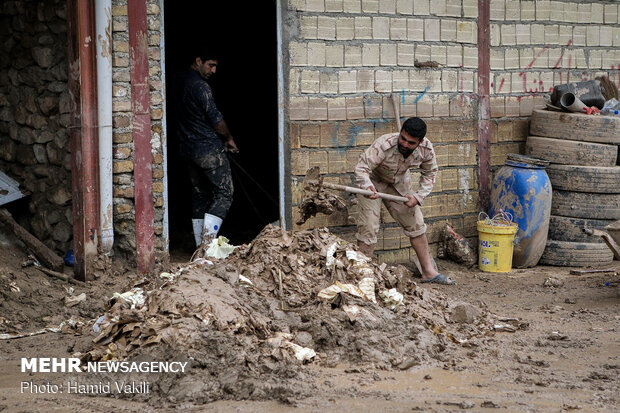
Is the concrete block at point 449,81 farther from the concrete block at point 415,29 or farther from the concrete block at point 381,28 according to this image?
the concrete block at point 381,28

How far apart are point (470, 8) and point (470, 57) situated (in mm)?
542

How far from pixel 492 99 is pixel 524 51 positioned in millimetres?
763

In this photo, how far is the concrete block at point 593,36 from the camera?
970 cm

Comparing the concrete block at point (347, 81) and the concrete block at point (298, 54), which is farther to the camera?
the concrete block at point (347, 81)

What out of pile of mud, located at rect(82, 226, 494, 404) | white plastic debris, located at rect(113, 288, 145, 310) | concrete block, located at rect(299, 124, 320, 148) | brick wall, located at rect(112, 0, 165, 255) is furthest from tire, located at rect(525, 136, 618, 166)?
white plastic debris, located at rect(113, 288, 145, 310)

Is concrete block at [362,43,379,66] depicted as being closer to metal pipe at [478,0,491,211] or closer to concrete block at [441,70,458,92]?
concrete block at [441,70,458,92]

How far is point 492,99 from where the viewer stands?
8.97 metres

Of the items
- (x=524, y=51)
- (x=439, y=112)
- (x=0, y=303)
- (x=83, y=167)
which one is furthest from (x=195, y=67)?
(x=524, y=51)

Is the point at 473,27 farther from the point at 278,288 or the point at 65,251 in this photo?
the point at 65,251

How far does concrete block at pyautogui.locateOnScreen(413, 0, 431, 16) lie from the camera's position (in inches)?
322

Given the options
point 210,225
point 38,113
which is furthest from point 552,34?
point 38,113

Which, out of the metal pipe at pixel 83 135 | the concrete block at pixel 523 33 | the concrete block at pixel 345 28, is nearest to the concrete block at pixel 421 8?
the concrete block at pixel 345 28

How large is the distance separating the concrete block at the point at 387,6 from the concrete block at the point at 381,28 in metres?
0.08

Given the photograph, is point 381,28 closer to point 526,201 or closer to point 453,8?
point 453,8
